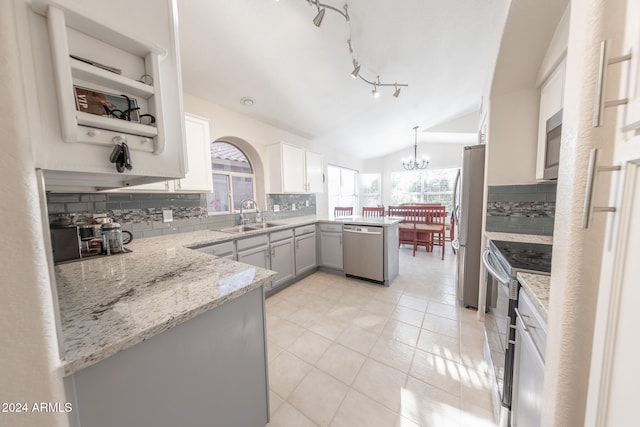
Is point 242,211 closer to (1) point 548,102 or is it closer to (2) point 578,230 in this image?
(2) point 578,230

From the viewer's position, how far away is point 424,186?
641cm

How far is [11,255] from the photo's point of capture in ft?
1.22

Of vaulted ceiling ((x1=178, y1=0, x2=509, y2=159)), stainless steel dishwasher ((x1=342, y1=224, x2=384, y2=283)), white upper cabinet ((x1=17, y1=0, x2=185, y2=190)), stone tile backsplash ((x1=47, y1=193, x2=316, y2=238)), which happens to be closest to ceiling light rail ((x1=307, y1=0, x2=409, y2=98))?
vaulted ceiling ((x1=178, y1=0, x2=509, y2=159))

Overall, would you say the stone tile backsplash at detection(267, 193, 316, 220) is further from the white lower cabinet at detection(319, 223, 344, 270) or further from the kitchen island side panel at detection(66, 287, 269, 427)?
the kitchen island side panel at detection(66, 287, 269, 427)

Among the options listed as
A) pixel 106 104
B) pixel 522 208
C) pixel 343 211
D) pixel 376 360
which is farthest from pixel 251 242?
pixel 343 211

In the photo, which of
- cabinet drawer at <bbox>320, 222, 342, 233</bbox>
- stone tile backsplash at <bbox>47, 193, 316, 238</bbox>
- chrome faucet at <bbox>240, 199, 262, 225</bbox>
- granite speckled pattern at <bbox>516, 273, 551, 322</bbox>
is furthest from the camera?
cabinet drawer at <bbox>320, 222, 342, 233</bbox>

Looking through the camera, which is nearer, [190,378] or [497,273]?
[190,378]

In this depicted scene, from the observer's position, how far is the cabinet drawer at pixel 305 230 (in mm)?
3046

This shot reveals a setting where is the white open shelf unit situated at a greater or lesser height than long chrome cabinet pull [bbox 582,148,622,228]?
greater

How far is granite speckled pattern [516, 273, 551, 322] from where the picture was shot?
75 cm

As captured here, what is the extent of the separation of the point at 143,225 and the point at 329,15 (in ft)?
8.52

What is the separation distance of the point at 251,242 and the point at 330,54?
220 centimetres

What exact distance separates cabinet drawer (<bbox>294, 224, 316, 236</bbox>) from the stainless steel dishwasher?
1.57 ft

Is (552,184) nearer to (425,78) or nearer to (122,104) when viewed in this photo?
(425,78)
